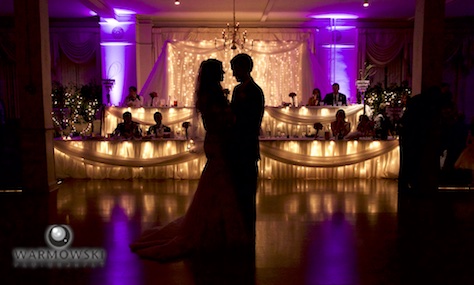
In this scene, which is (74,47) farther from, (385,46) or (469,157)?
(469,157)

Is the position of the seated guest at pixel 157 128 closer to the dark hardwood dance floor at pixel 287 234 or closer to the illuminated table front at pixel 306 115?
the dark hardwood dance floor at pixel 287 234

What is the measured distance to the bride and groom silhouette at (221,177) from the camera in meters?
3.83

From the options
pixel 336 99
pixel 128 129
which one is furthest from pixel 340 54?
pixel 128 129

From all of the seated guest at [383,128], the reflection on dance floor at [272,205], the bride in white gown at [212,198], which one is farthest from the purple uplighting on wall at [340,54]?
the bride in white gown at [212,198]

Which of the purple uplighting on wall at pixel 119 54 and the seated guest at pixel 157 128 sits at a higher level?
the purple uplighting on wall at pixel 119 54

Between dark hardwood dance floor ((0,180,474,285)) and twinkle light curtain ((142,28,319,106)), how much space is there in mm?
5101

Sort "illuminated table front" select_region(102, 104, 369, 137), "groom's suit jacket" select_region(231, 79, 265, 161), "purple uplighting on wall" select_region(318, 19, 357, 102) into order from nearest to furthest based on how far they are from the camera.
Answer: "groom's suit jacket" select_region(231, 79, 265, 161) → "illuminated table front" select_region(102, 104, 369, 137) → "purple uplighting on wall" select_region(318, 19, 357, 102)

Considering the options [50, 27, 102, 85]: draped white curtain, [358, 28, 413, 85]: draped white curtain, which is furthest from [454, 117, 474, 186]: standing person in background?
[50, 27, 102, 85]: draped white curtain

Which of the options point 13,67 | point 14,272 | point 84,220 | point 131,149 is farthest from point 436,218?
point 13,67

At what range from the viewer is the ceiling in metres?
9.82

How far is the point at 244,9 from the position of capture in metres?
10.6

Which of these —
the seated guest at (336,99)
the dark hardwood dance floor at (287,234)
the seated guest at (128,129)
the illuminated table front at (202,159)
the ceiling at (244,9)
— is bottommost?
the dark hardwood dance floor at (287,234)

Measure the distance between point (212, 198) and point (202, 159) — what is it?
426 cm

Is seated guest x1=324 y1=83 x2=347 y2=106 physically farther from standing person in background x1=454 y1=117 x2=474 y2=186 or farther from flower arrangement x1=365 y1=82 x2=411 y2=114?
standing person in background x1=454 y1=117 x2=474 y2=186
